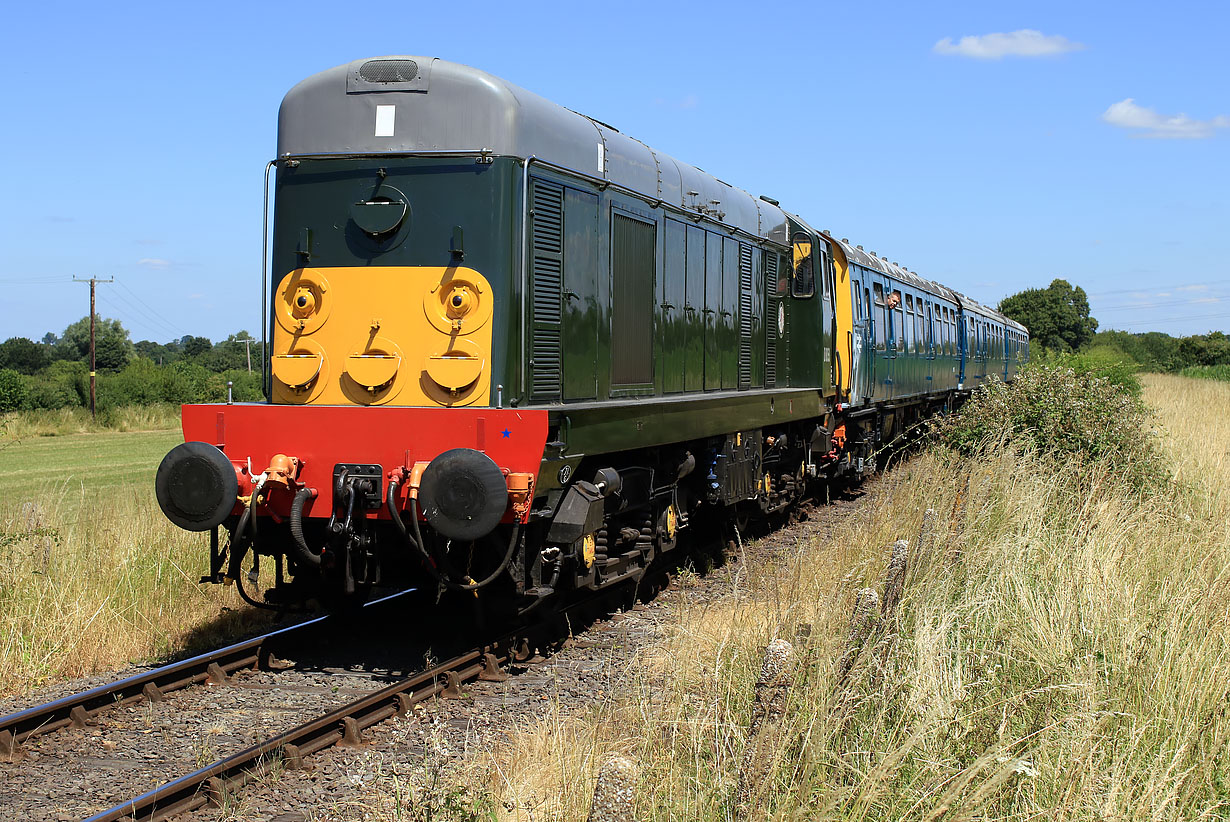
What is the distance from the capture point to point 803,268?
12414mm

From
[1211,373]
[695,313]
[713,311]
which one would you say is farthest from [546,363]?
[1211,373]

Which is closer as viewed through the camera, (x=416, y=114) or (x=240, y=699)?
(x=240, y=699)

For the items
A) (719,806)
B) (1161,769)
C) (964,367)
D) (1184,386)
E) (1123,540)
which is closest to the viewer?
(719,806)

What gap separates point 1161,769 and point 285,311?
555 centimetres

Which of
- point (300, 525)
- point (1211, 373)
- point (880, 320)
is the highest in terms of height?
point (880, 320)

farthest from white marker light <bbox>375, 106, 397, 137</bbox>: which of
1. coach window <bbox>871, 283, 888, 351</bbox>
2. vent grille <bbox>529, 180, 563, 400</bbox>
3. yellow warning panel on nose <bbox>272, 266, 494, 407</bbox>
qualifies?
coach window <bbox>871, 283, 888, 351</bbox>

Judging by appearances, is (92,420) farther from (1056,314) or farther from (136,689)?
(1056,314)

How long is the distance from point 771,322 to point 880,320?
5454 millimetres

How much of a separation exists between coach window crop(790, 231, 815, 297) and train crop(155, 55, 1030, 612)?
418 cm

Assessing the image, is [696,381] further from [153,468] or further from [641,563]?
[153,468]

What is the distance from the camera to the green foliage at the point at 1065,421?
1135cm

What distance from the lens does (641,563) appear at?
327 inches

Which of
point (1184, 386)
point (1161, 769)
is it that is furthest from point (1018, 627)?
point (1184, 386)

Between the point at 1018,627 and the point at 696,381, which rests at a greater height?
the point at 696,381
